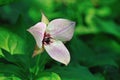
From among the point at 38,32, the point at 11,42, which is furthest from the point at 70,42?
the point at 38,32

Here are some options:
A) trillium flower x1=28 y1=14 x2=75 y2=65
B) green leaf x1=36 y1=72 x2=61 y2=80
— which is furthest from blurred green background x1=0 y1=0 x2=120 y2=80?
trillium flower x1=28 y1=14 x2=75 y2=65

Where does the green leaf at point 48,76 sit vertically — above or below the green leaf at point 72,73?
above

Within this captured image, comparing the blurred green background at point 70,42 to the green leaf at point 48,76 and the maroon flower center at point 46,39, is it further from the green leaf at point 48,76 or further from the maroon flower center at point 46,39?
the maroon flower center at point 46,39

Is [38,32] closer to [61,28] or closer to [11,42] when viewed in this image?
[61,28]

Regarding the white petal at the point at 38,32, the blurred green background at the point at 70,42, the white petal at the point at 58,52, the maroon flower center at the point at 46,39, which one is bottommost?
the blurred green background at the point at 70,42

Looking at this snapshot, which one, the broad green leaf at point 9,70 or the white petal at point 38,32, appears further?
the broad green leaf at point 9,70

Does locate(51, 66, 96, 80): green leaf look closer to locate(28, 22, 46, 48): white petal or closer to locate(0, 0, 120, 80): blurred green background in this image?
locate(0, 0, 120, 80): blurred green background

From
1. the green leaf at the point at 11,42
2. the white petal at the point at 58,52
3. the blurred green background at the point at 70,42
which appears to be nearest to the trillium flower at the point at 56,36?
the white petal at the point at 58,52

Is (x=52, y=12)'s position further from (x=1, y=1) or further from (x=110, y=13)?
(x=1, y=1)

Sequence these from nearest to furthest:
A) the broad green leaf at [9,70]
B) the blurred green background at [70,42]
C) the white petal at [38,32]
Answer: the white petal at [38,32], the broad green leaf at [9,70], the blurred green background at [70,42]
